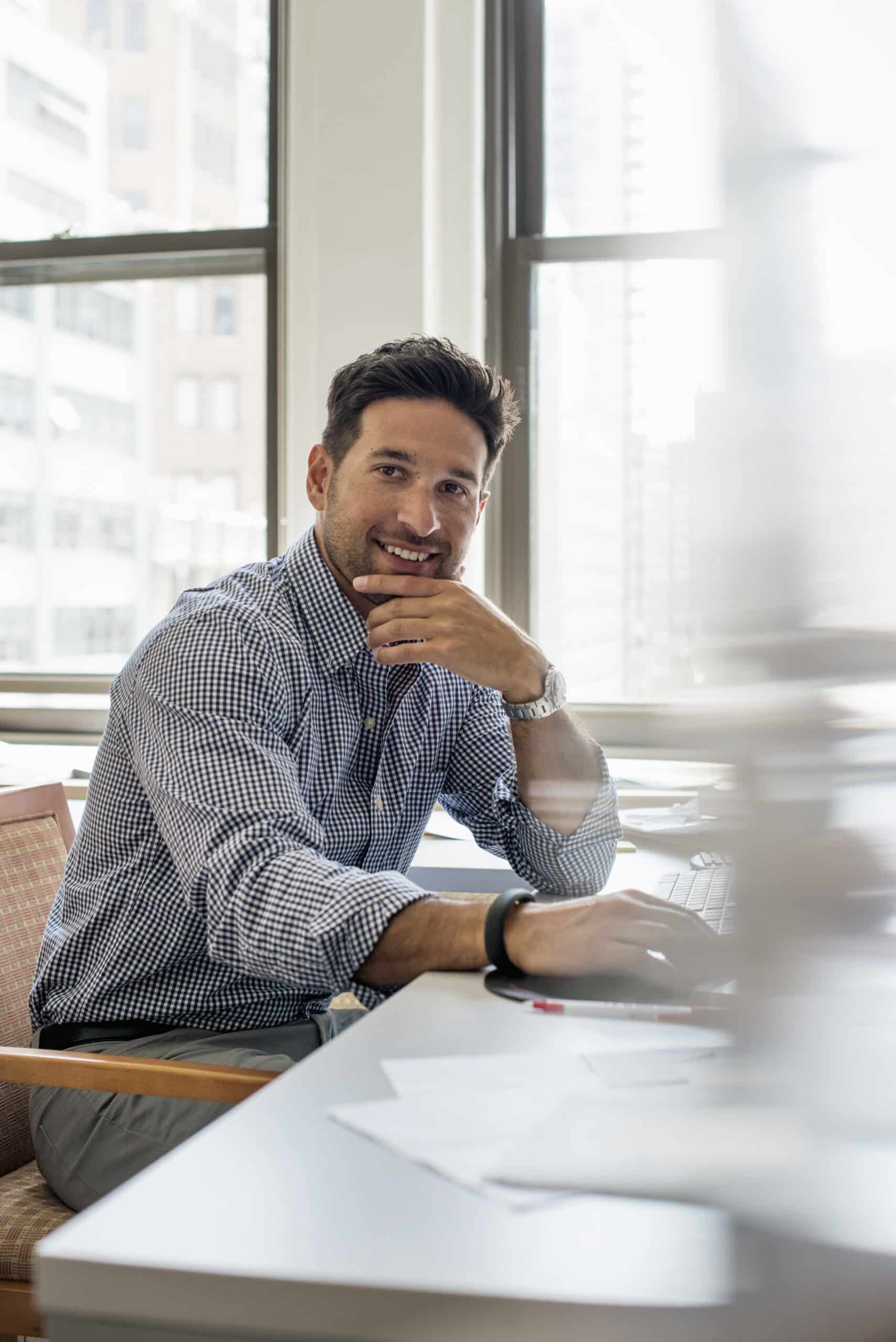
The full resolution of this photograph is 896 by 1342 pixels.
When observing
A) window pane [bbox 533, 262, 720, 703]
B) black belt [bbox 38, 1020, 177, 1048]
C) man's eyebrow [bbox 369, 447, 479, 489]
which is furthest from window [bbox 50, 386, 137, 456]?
window pane [bbox 533, 262, 720, 703]

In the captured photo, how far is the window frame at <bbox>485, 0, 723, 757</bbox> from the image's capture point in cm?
272

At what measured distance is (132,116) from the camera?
9.80 feet

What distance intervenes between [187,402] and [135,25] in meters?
0.91

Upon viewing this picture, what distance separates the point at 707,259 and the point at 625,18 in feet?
0.35

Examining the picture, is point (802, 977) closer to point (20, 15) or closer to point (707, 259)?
point (707, 259)

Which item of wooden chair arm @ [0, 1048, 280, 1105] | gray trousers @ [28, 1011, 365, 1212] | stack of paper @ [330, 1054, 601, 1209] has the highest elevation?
stack of paper @ [330, 1054, 601, 1209]

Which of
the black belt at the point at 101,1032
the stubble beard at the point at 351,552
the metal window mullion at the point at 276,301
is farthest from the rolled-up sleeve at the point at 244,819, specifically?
the metal window mullion at the point at 276,301

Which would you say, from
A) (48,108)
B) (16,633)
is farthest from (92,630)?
(48,108)

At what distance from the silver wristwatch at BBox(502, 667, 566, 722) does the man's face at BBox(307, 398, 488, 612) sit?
207 millimetres

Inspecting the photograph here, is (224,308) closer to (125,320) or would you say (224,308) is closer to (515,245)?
(125,320)

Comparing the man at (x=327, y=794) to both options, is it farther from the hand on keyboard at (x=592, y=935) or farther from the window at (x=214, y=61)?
the window at (x=214, y=61)

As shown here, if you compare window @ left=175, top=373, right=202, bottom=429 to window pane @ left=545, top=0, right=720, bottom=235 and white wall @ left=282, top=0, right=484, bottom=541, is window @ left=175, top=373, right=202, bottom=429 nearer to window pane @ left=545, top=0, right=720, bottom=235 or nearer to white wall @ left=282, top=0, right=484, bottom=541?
white wall @ left=282, top=0, right=484, bottom=541

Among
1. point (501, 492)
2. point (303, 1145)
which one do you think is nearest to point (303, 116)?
point (501, 492)

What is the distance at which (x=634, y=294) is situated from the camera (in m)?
0.35
